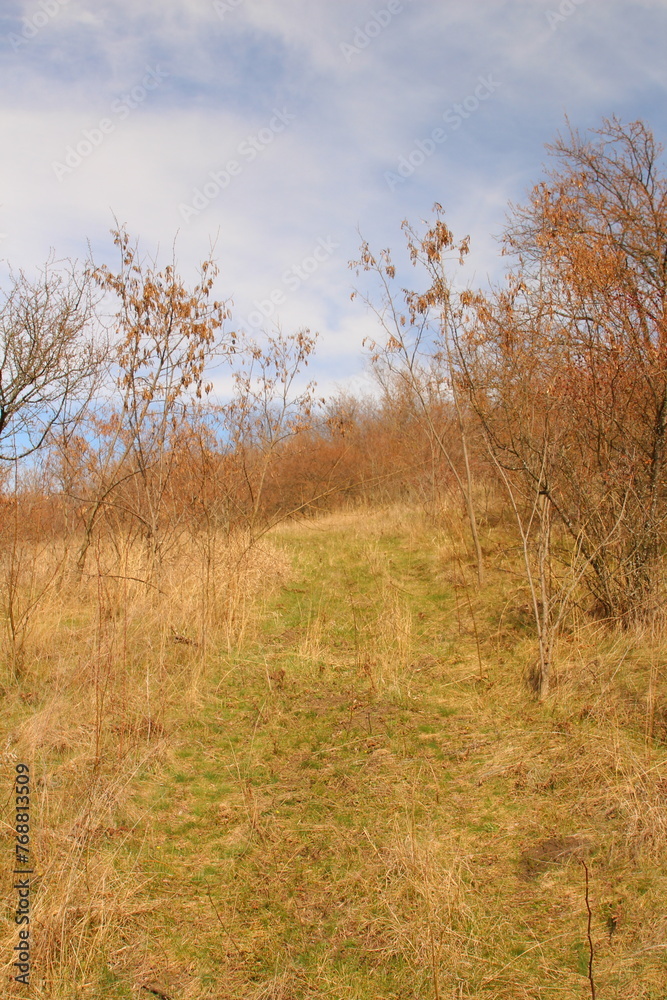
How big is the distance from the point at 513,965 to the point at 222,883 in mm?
1287

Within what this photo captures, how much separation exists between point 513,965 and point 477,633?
3515 mm

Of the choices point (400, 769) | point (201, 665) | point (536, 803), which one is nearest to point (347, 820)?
point (400, 769)

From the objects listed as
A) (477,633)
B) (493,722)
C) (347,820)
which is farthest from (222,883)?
(477,633)

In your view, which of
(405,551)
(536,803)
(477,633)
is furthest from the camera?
(405,551)

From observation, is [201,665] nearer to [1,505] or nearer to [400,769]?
[400,769]

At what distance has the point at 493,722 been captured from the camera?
166 inches

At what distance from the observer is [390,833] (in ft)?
10.4

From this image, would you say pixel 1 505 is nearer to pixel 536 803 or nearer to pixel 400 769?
pixel 400 769

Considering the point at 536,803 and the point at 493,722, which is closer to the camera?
the point at 536,803

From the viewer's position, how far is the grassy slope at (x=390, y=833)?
7.80 feet

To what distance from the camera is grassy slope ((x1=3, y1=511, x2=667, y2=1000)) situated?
7.80 ft

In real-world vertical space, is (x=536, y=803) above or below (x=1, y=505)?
below

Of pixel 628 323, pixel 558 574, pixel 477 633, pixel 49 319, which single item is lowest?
pixel 477 633

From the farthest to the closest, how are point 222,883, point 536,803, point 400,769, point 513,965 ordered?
point 400,769
point 536,803
point 222,883
point 513,965
